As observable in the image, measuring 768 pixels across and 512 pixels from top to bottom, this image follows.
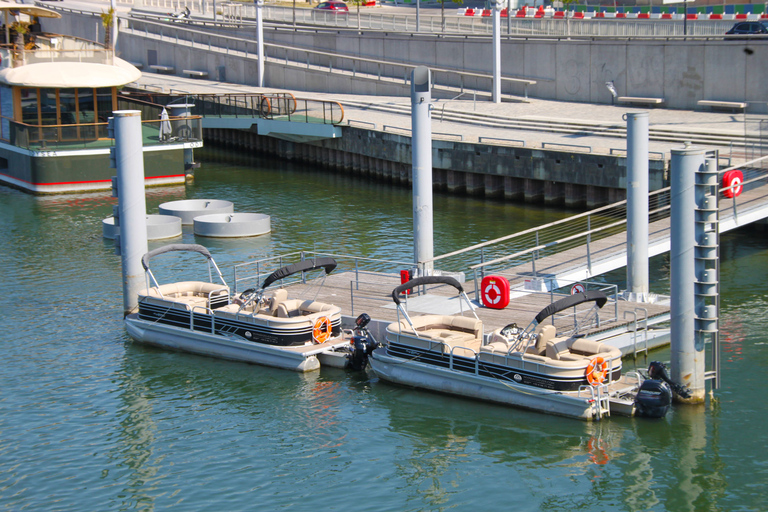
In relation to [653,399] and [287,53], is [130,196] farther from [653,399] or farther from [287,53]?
[287,53]

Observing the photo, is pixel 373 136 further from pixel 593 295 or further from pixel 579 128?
pixel 593 295

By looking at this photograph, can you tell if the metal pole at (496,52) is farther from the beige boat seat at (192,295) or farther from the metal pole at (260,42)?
the beige boat seat at (192,295)

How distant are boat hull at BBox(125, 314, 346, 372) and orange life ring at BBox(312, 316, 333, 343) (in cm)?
17

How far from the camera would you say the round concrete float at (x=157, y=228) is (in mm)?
34875

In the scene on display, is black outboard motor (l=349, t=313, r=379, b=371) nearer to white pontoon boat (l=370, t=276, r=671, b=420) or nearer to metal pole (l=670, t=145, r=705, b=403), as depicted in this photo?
white pontoon boat (l=370, t=276, r=671, b=420)

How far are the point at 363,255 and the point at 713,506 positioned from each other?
18.1 meters

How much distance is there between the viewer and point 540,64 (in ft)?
170

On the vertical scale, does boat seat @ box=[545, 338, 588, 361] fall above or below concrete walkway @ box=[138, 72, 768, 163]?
below

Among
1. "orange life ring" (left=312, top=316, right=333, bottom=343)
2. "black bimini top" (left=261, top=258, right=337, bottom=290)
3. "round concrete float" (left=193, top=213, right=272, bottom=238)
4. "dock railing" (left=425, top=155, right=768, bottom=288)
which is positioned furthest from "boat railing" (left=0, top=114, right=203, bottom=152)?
"orange life ring" (left=312, top=316, right=333, bottom=343)

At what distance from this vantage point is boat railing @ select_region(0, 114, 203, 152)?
43031 millimetres

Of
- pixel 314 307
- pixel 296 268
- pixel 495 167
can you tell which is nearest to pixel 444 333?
pixel 314 307

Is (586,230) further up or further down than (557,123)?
further down

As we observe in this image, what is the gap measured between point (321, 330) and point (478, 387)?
13.6 ft

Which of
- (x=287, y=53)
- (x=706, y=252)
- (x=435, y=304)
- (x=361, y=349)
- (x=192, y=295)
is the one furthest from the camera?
(x=287, y=53)
